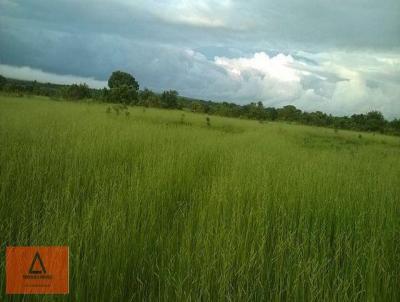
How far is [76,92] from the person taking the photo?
35719mm

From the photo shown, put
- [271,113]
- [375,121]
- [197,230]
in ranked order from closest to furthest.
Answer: [197,230]
[375,121]
[271,113]

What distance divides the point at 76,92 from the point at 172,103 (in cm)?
1007

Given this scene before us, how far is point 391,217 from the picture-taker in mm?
3773

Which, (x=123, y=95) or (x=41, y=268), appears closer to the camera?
(x=41, y=268)

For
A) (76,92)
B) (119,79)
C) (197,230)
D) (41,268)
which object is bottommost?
(197,230)

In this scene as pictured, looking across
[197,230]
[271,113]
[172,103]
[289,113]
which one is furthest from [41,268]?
[289,113]

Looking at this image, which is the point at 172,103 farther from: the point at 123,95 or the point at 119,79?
the point at 119,79

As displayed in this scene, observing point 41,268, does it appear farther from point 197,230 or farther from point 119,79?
point 119,79

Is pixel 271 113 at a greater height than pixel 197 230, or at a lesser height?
greater

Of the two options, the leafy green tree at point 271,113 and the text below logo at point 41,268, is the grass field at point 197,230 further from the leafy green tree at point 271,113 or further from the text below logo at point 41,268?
the leafy green tree at point 271,113

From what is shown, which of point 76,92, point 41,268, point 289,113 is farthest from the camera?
point 289,113

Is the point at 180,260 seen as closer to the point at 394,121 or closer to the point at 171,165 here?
the point at 171,165

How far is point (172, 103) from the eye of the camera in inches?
1415

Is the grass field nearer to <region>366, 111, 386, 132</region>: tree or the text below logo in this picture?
the text below logo
